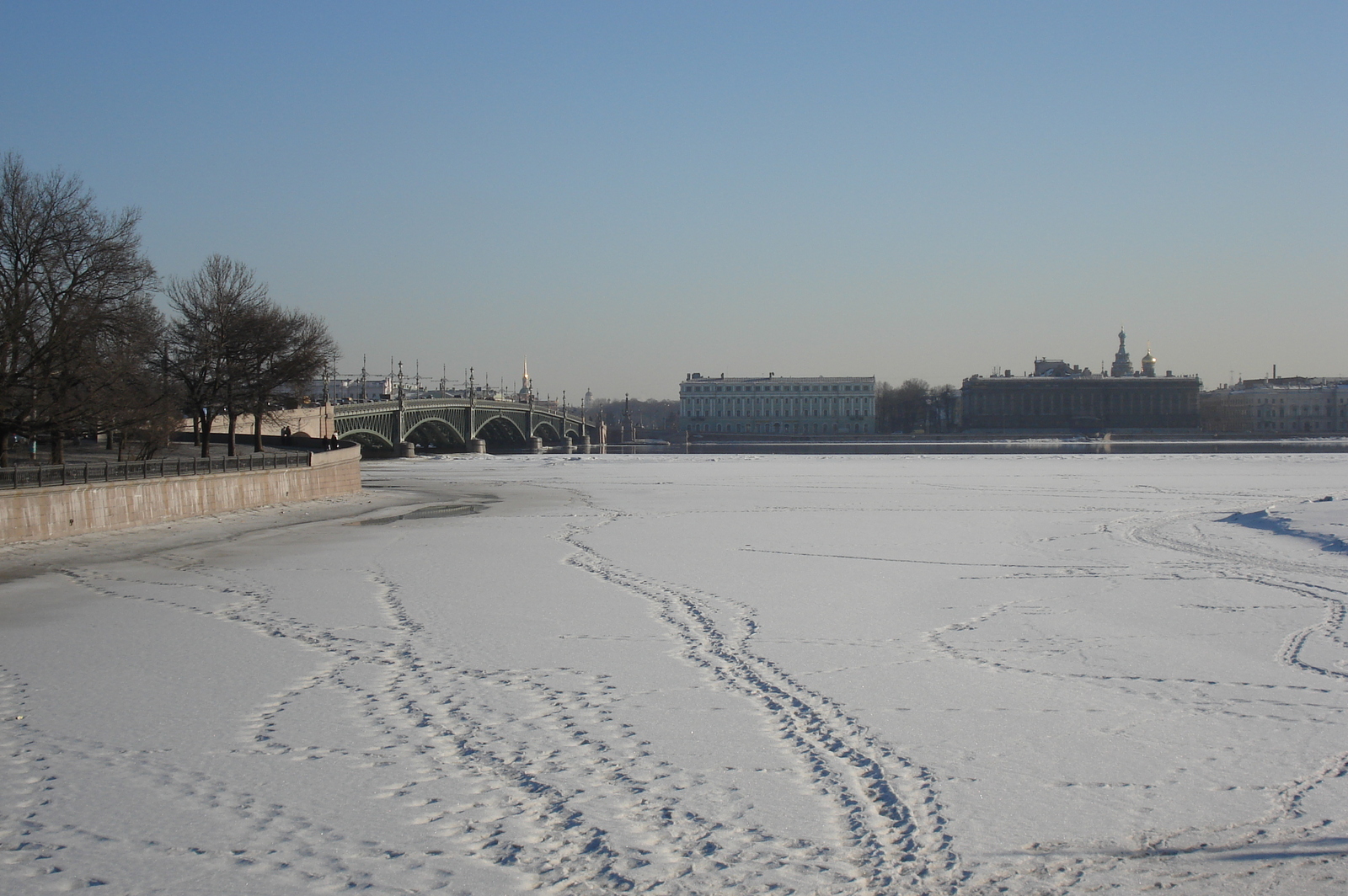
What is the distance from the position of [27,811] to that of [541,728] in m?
3.10

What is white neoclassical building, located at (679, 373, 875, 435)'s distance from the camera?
141250 mm

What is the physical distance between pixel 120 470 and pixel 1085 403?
124108 millimetres

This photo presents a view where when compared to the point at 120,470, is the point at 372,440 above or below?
above

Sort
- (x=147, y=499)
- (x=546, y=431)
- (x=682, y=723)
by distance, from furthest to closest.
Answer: (x=546, y=431), (x=147, y=499), (x=682, y=723)

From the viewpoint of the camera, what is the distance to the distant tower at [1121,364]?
158 meters

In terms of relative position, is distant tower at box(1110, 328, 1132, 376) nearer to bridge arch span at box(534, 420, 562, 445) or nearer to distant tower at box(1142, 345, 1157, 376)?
distant tower at box(1142, 345, 1157, 376)

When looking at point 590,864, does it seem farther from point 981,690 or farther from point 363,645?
point 363,645

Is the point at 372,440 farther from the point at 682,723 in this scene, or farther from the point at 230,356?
the point at 682,723

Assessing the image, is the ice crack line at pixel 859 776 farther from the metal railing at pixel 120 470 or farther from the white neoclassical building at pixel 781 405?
the white neoclassical building at pixel 781 405

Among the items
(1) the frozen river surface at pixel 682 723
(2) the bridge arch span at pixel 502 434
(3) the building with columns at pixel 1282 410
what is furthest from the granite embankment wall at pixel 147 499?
(3) the building with columns at pixel 1282 410

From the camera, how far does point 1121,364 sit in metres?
160

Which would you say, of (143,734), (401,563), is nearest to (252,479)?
(401,563)

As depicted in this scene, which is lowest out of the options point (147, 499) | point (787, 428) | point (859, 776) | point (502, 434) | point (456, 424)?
point (859, 776)

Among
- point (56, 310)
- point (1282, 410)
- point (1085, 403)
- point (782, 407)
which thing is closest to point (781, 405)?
point (782, 407)
